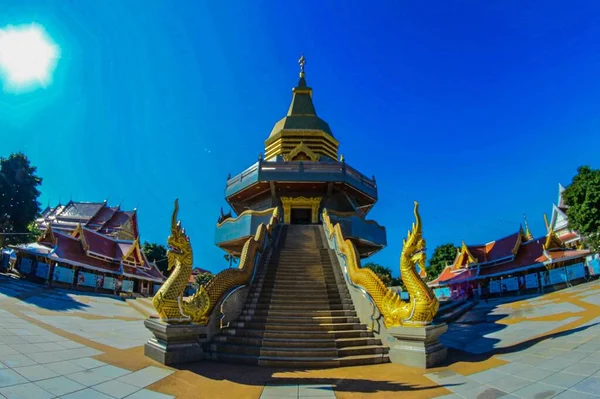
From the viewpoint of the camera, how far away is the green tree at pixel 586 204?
828 inches

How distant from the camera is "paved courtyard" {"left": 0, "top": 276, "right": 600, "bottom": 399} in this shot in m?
4.44

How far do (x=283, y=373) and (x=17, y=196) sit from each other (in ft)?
102

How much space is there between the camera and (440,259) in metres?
44.4

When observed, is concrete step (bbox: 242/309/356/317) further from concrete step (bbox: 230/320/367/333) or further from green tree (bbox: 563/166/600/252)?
green tree (bbox: 563/166/600/252)

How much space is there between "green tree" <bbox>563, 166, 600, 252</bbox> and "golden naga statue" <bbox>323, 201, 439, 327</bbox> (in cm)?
2136

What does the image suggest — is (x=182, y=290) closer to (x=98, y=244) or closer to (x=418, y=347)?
(x=418, y=347)

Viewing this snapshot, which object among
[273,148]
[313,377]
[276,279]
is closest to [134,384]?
[313,377]

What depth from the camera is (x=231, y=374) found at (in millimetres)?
5680

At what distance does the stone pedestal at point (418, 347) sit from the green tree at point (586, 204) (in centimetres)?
2181

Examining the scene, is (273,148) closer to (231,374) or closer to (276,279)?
(276,279)

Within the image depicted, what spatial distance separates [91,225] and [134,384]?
42.9m

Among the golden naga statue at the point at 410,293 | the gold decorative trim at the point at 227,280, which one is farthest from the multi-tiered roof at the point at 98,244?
the golden naga statue at the point at 410,293

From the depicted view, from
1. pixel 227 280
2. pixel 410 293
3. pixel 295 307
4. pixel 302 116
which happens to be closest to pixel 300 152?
pixel 302 116

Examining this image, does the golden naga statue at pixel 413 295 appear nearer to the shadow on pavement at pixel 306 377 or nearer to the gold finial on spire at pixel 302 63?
the shadow on pavement at pixel 306 377
